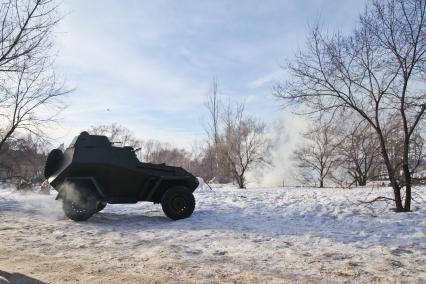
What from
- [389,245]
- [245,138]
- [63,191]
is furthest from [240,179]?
[389,245]

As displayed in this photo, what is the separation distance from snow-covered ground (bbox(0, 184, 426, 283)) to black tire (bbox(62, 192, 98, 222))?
0.33 m

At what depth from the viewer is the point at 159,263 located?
312 inches

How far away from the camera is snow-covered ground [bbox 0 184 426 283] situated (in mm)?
7258

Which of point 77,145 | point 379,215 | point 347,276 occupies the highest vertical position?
point 77,145

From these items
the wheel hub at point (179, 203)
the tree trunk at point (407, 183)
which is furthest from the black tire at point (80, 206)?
the tree trunk at point (407, 183)

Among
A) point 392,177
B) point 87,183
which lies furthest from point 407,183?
point 87,183

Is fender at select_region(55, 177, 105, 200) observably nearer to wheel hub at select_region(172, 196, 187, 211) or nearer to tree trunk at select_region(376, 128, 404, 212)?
wheel hub at select_region(172, 196, 187, 211)

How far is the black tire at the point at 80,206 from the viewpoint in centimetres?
1204

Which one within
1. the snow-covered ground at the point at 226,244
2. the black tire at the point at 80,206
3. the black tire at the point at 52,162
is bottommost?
the snow-covered ground at the point at 226,244

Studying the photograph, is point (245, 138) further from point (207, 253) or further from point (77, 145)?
point (207, 253)

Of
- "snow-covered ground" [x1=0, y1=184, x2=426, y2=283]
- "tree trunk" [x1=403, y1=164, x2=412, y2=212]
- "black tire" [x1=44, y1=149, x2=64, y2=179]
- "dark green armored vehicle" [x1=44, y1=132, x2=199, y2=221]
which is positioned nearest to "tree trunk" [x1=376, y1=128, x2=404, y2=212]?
"tree trunk" [x1=403, y1=164, x2=412, y2=212]

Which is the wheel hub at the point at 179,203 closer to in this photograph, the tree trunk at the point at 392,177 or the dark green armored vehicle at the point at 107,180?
the dark green armored vehicle at the point at 107,180

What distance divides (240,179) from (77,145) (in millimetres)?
23408

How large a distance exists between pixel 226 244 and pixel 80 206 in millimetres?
4369
